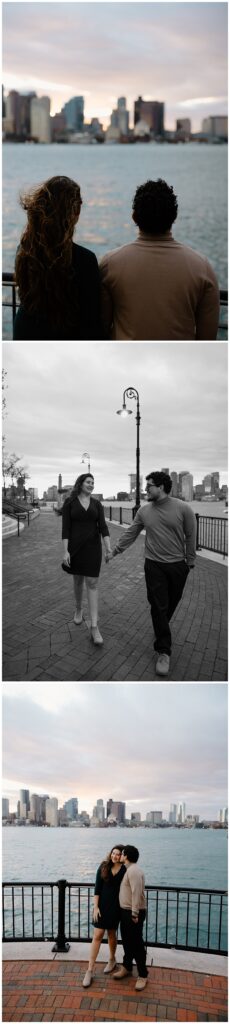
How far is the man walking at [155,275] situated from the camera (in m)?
2.55

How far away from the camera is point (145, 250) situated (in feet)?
8.42

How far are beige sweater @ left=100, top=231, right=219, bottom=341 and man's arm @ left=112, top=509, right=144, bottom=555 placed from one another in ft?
2.54

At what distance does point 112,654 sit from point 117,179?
39.3 metres

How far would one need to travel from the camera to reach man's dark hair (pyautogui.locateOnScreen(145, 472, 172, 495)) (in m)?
2.92

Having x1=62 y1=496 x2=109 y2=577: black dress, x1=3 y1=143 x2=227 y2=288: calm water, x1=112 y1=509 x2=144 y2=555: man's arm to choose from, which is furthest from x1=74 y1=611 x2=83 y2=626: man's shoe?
x1=3 y1=143 x2=227 y2=288: calm water

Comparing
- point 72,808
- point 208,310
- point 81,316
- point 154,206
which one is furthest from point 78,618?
point 72,808

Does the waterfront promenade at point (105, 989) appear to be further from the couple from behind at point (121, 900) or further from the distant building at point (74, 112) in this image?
the distant building at point (74, 112)

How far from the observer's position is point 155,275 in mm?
2562

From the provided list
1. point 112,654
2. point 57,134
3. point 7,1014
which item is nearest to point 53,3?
point 57,134

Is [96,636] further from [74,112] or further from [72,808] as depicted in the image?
[74,112]

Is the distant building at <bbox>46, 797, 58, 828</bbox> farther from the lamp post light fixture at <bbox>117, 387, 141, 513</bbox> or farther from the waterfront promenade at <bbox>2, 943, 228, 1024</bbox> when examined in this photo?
the lamp post light fixture at <bbox>117, 387, 141, 513</bbox>

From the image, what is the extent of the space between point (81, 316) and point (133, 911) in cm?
298

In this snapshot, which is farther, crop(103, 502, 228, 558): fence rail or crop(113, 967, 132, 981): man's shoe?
crop(113, 967, 132, 981): man's shoe

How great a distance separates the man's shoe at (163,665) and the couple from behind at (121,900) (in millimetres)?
1386
